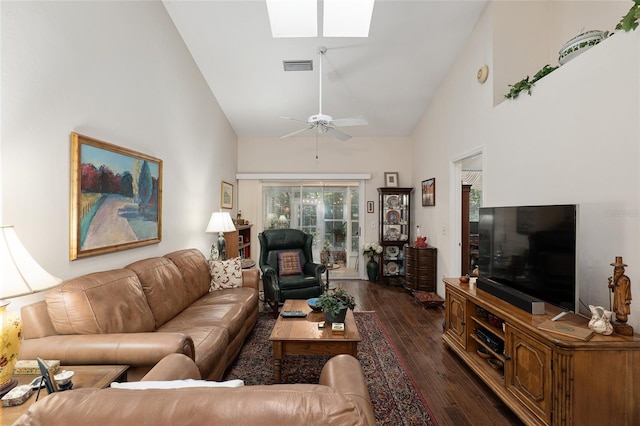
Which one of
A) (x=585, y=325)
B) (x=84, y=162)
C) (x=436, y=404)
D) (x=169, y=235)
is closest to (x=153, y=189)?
(x=169, y=235)

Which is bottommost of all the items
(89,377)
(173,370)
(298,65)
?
(89,377)

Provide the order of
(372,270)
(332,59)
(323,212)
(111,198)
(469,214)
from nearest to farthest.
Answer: (111,198)
(332,59)
(469,214)
(372,270)
(323,212)

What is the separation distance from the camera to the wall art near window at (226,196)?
5.12 m

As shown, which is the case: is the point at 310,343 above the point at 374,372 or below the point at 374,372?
above

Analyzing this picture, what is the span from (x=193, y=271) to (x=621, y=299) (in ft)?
11.2

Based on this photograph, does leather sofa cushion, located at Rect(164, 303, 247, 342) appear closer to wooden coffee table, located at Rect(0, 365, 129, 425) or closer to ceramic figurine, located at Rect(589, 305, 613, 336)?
wooden coffee table, located at Rect(0, 365, 129, 425)

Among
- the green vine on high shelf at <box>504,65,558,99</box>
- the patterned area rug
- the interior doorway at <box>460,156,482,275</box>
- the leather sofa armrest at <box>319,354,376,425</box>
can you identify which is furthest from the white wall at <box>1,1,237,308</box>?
the interior doorway at <box>460,156,482,275</box>

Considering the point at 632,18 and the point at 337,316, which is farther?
the point at 337,316

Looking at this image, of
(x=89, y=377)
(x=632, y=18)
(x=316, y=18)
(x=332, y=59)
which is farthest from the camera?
(x=332, y=59)

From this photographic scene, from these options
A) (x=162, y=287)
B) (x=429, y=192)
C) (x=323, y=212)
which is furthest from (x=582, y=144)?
(x=323, y=212)

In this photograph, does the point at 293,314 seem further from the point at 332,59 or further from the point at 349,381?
the point at 332,59

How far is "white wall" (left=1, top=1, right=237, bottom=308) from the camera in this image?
5.60ft

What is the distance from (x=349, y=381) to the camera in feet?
3.54

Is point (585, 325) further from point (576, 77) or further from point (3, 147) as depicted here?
point (3, 147)
